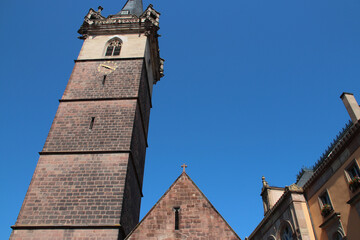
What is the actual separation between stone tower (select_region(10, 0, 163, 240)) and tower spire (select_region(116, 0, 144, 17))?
4.58m

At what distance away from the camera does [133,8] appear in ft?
86.0

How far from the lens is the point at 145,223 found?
34.0ft

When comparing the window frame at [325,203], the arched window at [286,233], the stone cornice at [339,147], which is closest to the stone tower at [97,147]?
the arched window at [286,233]

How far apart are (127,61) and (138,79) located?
198cm

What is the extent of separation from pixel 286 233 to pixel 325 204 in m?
2.83

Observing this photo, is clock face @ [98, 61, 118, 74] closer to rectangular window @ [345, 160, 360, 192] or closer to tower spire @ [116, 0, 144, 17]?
tower spire @ [116, 0, 144, 17]

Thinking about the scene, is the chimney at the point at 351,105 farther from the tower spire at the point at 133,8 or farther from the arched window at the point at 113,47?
the tower spire at the point at 133,8

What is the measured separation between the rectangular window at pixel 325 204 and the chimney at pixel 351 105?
3.31 meters

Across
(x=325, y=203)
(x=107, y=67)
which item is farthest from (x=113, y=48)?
(x=325, y=203)

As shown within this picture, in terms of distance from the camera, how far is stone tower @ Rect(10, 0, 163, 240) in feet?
37.9

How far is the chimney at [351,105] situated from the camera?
502 inches

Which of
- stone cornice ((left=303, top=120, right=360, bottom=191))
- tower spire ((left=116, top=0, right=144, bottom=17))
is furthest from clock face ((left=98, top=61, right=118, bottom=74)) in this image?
stone cornice ((left=303, top=120, right=360, bottom=191))

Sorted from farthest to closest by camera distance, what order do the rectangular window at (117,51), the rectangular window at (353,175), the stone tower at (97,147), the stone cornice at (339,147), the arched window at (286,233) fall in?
the rectangular window at (117,51), the arched window at (286,233), the stone tower at (97,147), the stone cornice at (339,147), the rectangular window at (353,175)

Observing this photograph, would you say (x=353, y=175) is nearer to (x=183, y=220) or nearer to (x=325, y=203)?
(x=325, y=203)
